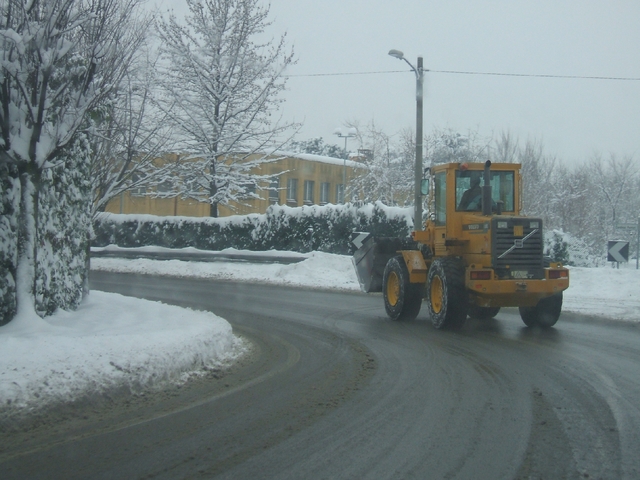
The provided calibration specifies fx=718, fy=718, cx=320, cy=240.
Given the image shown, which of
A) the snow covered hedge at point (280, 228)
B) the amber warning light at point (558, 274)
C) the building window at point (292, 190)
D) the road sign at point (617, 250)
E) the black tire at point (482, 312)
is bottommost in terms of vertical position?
the black tire at point (482, 312)

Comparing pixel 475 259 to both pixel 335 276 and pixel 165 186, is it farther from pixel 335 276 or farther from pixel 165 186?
pixel 165 186

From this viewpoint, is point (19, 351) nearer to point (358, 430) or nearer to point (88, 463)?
point (88, 463)

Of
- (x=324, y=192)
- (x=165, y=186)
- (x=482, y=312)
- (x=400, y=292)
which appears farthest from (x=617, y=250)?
(x=324, y=192)

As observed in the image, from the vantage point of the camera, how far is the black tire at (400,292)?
13.7 metres

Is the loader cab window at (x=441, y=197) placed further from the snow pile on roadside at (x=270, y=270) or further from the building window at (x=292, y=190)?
the building window at (x=292, y=190)

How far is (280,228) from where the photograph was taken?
29.0 m

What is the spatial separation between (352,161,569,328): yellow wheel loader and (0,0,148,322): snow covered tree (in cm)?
614

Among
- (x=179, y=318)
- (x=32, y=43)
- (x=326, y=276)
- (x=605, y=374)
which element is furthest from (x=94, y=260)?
(x=605, y=374)

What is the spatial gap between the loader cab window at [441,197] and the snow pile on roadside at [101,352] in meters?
4.57

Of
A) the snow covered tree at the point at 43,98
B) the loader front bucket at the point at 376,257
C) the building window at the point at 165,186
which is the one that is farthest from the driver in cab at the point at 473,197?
the building window at the point at 165,186

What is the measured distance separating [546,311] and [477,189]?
248 centimetres

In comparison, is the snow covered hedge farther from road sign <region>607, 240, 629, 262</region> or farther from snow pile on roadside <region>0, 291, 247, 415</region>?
snow pile on roadside <region>0, 291, 247, 415</region>

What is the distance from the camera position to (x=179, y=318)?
10.7 metres

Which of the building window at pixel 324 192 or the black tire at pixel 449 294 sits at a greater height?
the building window at pixel 324 192
